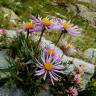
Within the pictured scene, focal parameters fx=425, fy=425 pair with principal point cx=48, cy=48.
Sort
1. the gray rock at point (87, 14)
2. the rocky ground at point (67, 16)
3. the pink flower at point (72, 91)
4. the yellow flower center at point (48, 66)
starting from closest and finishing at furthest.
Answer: the yellow flower center at point (48, 66) < the pink flower at point (72, 91) < the rocky ground at point (67, 16) < the gray rock at point (87, 14)

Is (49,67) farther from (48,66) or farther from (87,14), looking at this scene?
(87,14)

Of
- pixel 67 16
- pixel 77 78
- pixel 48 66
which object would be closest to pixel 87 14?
pixel 67 16

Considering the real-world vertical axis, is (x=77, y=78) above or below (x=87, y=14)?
above

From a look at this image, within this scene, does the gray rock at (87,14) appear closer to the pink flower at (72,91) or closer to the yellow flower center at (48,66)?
the pink flower at (72,91)

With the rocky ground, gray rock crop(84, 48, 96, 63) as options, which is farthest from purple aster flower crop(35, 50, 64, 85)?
gray rock crop(84, 48, 96, 63)

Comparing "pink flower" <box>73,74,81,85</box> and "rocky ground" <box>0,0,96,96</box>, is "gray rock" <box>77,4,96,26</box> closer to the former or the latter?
"rocky ground" <box>0,0,96,96</box>

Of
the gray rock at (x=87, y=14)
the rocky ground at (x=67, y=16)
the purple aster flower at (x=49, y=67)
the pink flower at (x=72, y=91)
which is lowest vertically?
the gray rock at (x=87, y=14)

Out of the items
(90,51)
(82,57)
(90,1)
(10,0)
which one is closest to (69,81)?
(82,57)

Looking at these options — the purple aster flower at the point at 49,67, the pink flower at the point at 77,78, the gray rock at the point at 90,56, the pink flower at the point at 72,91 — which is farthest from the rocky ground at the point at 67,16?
the purple aster flower at the point at 49,67

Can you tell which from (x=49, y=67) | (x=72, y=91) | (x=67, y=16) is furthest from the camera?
(x=67, y=16)

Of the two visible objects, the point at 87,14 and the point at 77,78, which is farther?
the point at 87,14

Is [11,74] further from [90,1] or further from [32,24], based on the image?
[90,1]

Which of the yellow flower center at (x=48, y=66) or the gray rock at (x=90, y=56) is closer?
the yellow flower center at (x=48, y=66)
